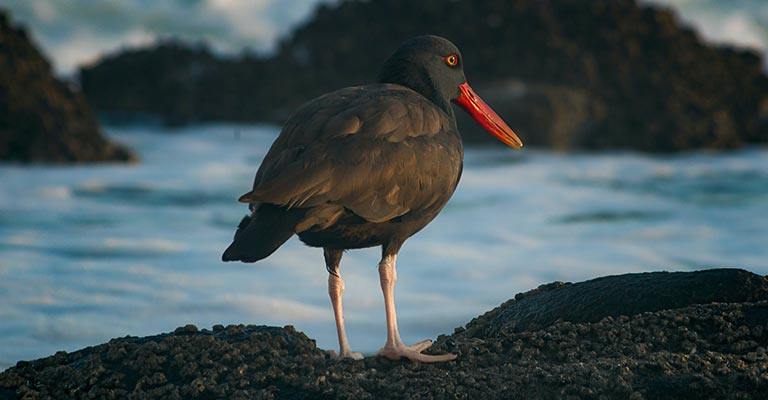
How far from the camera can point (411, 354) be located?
4895 mm

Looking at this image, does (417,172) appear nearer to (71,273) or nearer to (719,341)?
(719,341)

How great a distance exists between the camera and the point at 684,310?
5.18m

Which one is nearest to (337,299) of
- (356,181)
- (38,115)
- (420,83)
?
(356,181)

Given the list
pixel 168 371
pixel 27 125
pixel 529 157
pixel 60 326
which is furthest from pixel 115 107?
pixel 168 371

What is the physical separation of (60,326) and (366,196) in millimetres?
4885

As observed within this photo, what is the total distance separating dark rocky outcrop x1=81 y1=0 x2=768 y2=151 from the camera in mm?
19250

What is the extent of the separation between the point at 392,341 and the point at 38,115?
472 inches

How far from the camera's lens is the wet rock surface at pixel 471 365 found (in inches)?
174

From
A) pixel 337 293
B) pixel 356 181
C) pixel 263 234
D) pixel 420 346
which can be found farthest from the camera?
pixel 337 293

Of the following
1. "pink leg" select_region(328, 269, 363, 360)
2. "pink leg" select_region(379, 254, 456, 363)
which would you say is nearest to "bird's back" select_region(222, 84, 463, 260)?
"pink leg" select_region(379, 254, 456, 363)

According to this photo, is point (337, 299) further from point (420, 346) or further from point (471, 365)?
point (471, 365)

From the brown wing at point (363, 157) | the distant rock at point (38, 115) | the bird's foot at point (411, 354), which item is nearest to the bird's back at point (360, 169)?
the brown wing at point (363, 157)

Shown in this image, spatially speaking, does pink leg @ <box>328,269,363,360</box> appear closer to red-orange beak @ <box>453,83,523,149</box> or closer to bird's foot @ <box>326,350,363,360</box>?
bird's foot @ <box>326,350,363,360</box>

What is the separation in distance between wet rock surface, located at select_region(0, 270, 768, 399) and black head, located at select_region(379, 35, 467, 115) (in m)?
1.56
